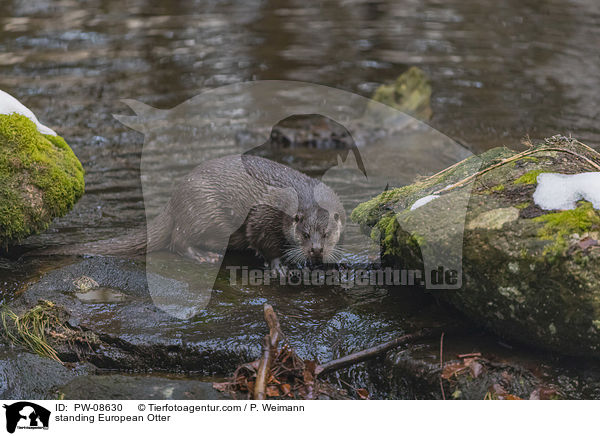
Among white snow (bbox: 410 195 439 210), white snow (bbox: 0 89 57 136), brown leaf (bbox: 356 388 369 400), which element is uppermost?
white snow (bbox: 0 89 57 136)

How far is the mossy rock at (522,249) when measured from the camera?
3441 millimetres

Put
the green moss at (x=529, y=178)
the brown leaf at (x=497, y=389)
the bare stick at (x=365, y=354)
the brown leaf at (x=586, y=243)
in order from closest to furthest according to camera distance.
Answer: the brown leaf at (x=586, y=243) → the brown leaf at (x=497, y=389) → the bare stick at (x=365, y=354) → the green moss at (x=529, y=178)

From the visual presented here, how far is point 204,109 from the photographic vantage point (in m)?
9.72

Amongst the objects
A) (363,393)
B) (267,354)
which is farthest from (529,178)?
(267,354)

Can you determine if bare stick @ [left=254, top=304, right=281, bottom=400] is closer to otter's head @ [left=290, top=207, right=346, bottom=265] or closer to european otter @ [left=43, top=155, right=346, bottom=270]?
otter's head @ [left=290, top=207, right=346, bottom=265]

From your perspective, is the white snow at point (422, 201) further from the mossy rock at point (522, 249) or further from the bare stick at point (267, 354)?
the bare stick at point (267, 354)

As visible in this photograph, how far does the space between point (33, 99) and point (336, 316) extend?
7574mm

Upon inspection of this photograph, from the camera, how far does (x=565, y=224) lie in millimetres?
3549

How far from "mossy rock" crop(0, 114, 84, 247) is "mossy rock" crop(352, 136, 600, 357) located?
2598 mm

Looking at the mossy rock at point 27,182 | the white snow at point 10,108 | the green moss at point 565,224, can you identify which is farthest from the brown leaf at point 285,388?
the white snow at point 10,108

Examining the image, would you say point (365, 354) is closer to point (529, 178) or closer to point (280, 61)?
point (529, 178)

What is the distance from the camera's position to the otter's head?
4758mm

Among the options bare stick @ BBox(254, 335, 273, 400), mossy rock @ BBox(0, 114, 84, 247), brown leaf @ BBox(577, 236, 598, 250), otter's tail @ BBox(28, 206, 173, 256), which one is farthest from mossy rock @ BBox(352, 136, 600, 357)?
mossy rock @ BBox(0, 114, 84, 247)
